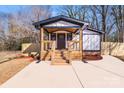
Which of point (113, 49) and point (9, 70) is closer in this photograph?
point (9, 70)

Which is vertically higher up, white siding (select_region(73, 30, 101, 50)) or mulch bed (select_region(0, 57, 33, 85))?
white siding (select_region(73, 30, 101, 50))

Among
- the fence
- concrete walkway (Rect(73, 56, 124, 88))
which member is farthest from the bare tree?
concrete walkway (Rect(73, 56, 124, 88))

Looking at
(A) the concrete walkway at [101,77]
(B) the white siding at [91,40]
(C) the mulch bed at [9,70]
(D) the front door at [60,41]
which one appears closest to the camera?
(A) the concrete walkway at [101,77]

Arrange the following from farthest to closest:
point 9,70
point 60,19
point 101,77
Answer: point 60,19
point 9,70
point 101,77

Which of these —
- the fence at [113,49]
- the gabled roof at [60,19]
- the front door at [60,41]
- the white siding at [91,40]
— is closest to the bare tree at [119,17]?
the fence at [113,49]

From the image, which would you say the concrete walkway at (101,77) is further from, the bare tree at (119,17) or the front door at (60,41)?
the bare tree at (119,17)

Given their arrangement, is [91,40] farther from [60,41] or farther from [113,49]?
[113,49]

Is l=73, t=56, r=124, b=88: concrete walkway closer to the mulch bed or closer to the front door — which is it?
the mulch bed

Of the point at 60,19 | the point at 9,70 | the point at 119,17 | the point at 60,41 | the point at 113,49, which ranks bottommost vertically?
the point at 9,70

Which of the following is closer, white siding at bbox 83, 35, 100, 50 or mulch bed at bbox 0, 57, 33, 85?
mulch bed at bbox 0, 57, 33, 85

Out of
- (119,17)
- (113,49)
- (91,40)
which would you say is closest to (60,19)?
(91,40)

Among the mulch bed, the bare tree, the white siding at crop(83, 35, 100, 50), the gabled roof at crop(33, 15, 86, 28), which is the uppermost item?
the bare tree

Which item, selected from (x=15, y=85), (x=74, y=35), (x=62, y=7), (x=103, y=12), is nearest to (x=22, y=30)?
(x=62, y=7)

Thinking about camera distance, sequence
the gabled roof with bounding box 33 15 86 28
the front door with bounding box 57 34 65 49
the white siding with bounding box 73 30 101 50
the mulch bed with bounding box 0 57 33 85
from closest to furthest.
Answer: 1. the mulch bed with bounding box 0 57 33 85
2. the gabled roof with bounding box 33 15 86 28
3. the front door with bounding box 57 34 65 49
4. the white siding with bounding box 73 30 101 50
